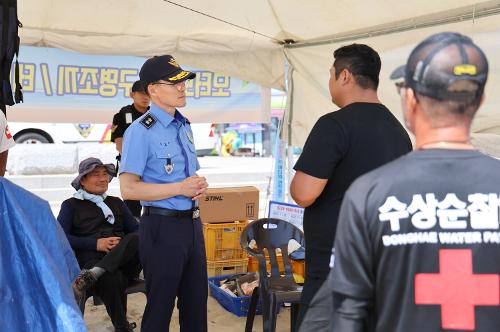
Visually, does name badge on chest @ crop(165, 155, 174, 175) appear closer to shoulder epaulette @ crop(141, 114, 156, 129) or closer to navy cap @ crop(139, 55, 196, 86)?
shoulder epaulette @ crop(141, 114, 156, 129)

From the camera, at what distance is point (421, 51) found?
1.21 meters

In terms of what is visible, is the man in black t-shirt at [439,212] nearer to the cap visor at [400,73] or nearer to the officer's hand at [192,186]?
the cap visor at [400,73]

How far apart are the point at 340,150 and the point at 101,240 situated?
221cm

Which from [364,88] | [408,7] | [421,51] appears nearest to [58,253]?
[364,88]

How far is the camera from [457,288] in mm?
1201

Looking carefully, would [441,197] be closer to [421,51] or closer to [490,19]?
[421,51]

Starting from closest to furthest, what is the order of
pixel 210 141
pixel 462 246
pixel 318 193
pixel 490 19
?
pixel 462 246 → pixel 318 193 → pixel 490 19 → pixel 210 141

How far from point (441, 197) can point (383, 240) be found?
149mm

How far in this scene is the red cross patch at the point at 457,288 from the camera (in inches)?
47.1

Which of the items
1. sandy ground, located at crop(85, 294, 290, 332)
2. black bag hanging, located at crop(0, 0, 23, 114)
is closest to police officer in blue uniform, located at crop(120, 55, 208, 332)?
black bag hanging, located at crop(0, 0, 23, 114)

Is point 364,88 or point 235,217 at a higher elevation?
point 364,88

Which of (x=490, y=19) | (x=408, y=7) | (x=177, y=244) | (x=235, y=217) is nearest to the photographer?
(x=177, y=244)

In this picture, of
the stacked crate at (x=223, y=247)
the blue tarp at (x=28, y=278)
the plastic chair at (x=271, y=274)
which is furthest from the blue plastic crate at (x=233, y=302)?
the blue tarp at (x=28, y=278)

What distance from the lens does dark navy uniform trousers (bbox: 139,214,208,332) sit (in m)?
2.72
